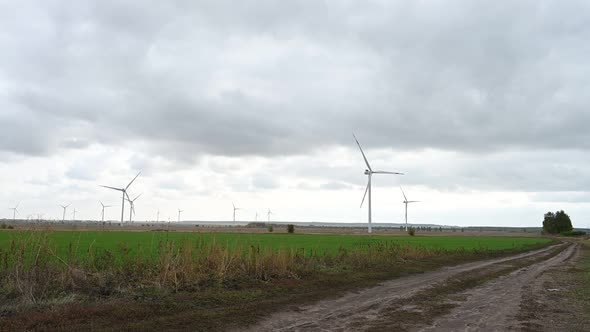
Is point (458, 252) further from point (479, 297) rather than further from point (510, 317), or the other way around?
point (510, 317)

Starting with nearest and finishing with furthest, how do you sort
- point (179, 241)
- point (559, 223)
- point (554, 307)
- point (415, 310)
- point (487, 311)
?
point (415, 310) < point (487, 311) < point (554, 307) < point (179, 241) < point (559, 223)

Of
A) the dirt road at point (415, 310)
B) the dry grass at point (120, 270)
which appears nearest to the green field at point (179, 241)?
the dry grass at point (120, 270)

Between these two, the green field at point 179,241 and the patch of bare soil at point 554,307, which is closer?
the patch of bare soil at point 554,307

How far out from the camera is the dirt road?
38.4ft

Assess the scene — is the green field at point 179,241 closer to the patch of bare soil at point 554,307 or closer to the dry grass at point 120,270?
the dry grass at point 120,270

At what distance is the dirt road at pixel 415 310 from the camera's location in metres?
11.7

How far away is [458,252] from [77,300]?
3674 centimetres

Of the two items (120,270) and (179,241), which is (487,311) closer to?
(120,270)

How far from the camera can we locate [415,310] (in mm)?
13914

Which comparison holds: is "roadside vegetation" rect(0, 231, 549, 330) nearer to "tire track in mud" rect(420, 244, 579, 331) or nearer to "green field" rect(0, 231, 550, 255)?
"green field" rect(0, 231, 550, 255)

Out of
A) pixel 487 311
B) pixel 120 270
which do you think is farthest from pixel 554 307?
pixel 120 270

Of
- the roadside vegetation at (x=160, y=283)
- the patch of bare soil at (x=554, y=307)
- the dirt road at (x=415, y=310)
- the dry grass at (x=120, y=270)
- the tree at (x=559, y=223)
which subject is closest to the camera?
the dirt road at (x=415, y=310)

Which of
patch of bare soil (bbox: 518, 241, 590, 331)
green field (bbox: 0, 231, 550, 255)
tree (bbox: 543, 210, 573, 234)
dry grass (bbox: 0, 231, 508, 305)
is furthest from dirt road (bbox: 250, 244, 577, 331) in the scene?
tree (bbox: 543, 210, 573, 234)

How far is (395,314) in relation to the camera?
13234 millimetres
